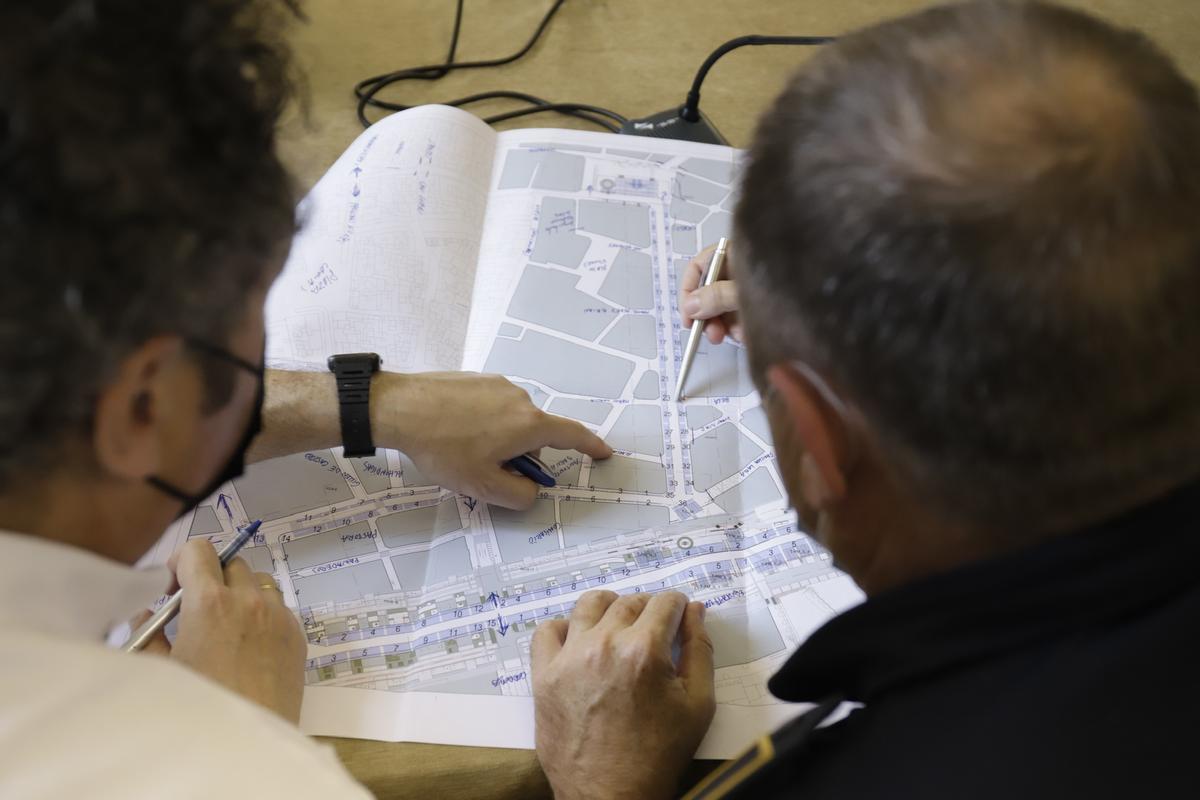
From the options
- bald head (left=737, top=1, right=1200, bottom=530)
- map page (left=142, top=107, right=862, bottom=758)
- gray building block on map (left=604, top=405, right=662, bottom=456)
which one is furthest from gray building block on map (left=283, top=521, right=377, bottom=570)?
bald head (left=737, top=1, right=1200, bottom=530)

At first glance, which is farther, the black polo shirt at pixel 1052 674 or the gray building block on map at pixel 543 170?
the gray building block on map at pixel 543 170

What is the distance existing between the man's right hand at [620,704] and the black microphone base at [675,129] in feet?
2.03

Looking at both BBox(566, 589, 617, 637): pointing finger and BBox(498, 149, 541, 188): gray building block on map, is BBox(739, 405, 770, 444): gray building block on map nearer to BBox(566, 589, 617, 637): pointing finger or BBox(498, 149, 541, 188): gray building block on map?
BBox(566, 589, 617, 637): pointing finger

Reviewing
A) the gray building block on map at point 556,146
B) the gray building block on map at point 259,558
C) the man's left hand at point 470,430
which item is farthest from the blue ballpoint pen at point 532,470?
the gray building block on map at point 556,146

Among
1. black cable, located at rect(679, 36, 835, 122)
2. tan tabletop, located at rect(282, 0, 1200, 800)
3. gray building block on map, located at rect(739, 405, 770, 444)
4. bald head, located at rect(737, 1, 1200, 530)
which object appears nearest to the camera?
bald head, located at rect(737, 1, 1200, 530)

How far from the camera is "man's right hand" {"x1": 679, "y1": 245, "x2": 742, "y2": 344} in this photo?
86cm

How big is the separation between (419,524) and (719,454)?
0.28m

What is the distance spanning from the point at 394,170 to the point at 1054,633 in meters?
0.78

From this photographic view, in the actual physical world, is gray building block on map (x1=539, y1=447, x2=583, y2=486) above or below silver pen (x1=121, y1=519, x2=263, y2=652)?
above

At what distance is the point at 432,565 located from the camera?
0.74 metres

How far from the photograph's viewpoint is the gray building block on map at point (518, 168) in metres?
1.00

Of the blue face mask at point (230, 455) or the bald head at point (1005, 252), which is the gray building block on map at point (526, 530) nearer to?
the blue face mask at point (230, 455)

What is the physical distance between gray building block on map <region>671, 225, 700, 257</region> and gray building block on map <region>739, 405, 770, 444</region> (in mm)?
210

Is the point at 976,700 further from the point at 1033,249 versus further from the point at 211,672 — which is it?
the point at 211,672
